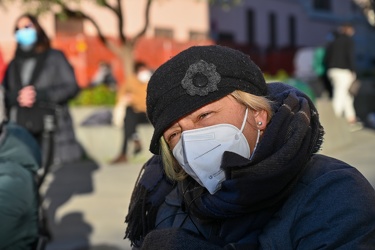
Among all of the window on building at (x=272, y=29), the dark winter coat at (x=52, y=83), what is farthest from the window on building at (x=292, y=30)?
the dark winter coat at (x=52, y=83)

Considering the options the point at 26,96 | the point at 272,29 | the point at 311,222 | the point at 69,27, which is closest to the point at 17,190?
the point at 311,222

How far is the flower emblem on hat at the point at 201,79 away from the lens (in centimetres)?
223

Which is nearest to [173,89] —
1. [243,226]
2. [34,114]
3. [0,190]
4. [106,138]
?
[243,226]

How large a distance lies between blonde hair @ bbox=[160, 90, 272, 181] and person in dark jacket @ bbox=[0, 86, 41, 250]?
0.87m

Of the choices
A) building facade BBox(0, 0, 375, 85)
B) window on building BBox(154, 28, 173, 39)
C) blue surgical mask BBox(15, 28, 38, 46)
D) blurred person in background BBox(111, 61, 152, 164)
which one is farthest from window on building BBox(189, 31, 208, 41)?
blue surgical mask BBox(15, 28, 38, 46)

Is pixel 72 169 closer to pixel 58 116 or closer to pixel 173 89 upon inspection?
pixel 58 116

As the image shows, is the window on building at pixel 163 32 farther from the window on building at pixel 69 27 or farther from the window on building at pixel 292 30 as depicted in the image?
the window on building at pixel 292 30

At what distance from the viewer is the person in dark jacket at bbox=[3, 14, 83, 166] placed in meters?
→ 6.74

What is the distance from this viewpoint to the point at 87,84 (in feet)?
75.8

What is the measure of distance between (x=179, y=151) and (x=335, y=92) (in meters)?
12.7

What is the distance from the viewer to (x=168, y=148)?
2.47 metres

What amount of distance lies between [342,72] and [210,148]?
13032 millimetres

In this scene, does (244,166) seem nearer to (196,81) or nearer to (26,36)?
(196,81)

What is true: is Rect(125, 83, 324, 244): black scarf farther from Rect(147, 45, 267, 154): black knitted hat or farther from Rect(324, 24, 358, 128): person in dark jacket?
Rect(324, 24, 358, 128): person in dark jacket
